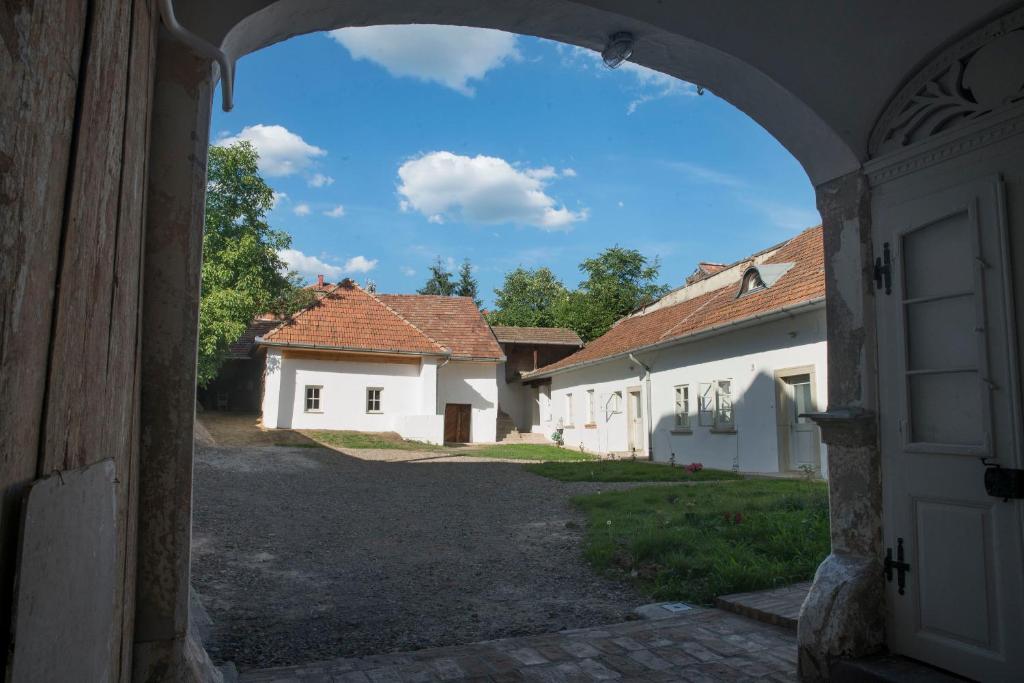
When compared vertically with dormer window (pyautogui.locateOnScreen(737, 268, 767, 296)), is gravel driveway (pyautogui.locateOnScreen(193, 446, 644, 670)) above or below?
below

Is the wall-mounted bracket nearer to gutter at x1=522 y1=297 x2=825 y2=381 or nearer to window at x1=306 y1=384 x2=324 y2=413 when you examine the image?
gutter at x1=522 y1=297 x2=825 y2=381

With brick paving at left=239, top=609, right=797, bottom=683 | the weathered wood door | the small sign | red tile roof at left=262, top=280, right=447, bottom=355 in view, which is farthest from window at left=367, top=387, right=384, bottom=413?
brick paving at left=239, top=609, right=797, bottom=683

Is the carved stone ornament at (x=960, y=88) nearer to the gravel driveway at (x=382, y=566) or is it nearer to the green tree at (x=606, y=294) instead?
the gravel driveway at (x=382, y=566)

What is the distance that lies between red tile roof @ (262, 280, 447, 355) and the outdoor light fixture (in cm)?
1902

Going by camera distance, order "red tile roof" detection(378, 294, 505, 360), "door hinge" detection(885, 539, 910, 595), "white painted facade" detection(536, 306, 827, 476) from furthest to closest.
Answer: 1. "red tile roof" detection(378, 294, 505, 360)
2. "white painted facade" detection(536, 306, 827, 476)
3. "door hinge" detection(885, 539, 910, 595)

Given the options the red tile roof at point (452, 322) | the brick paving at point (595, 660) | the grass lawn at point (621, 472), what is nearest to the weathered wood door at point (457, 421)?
the red tile roof at point (452, 322)

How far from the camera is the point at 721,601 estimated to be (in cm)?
480

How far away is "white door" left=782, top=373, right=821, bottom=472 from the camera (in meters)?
11.9

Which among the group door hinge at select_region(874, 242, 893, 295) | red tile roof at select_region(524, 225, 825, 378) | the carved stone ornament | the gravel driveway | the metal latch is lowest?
the gravel driveway

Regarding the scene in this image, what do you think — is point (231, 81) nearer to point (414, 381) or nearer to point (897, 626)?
point (897, 626)

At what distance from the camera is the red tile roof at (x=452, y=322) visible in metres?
25.3

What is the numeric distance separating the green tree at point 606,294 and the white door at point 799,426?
2043cm

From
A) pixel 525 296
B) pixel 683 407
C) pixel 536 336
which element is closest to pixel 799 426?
pixel 683 407

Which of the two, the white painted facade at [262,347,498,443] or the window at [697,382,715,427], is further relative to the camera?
the white painted facade at [262,347,498,443]
